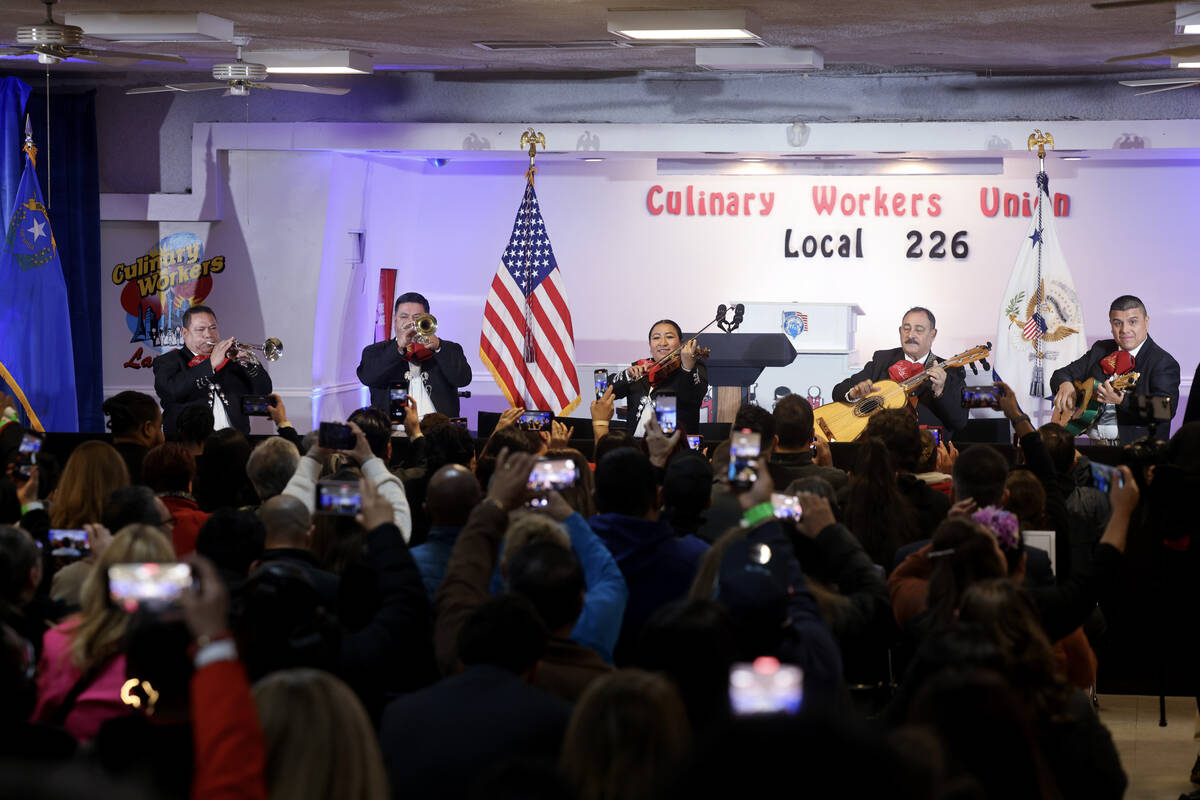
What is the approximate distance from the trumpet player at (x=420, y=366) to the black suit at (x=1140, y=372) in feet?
12.0

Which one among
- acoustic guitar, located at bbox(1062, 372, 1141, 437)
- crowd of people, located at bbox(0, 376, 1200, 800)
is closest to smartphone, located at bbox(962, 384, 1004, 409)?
crowd of people, located at bbox(0, 376, 1200, 800)

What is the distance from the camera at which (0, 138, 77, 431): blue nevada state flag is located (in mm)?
9141

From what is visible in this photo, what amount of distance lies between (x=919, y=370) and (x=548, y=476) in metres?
5.26

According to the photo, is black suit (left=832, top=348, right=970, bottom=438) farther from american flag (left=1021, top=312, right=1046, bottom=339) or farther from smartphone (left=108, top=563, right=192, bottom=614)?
smartphone (left=108, top=563, right=192, bottom=614)

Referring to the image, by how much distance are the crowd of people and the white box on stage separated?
5.45 metres

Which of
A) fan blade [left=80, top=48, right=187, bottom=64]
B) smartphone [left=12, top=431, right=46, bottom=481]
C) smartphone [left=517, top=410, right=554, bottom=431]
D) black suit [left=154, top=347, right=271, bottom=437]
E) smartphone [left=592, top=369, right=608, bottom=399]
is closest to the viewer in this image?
smartphone [left=12, top=431, right=46, bottom=481]

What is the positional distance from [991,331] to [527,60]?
434 centimetres

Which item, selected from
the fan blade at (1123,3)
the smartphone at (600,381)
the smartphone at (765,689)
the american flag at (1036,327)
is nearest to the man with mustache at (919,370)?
the american flag at (1036,327)

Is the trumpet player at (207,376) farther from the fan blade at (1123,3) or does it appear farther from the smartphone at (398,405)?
the fan blade at (1123,3)

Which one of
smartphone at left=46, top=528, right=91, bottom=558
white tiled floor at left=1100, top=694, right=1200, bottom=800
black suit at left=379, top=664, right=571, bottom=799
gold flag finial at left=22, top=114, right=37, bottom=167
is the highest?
gold flag finial at left=22, top=114, right=37, bottom=167

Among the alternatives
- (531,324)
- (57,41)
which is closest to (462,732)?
(57,41)

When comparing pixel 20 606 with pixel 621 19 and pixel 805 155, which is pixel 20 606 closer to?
pixel 621 19

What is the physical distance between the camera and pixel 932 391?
27.6ft

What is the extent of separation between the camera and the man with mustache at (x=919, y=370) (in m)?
8.38
